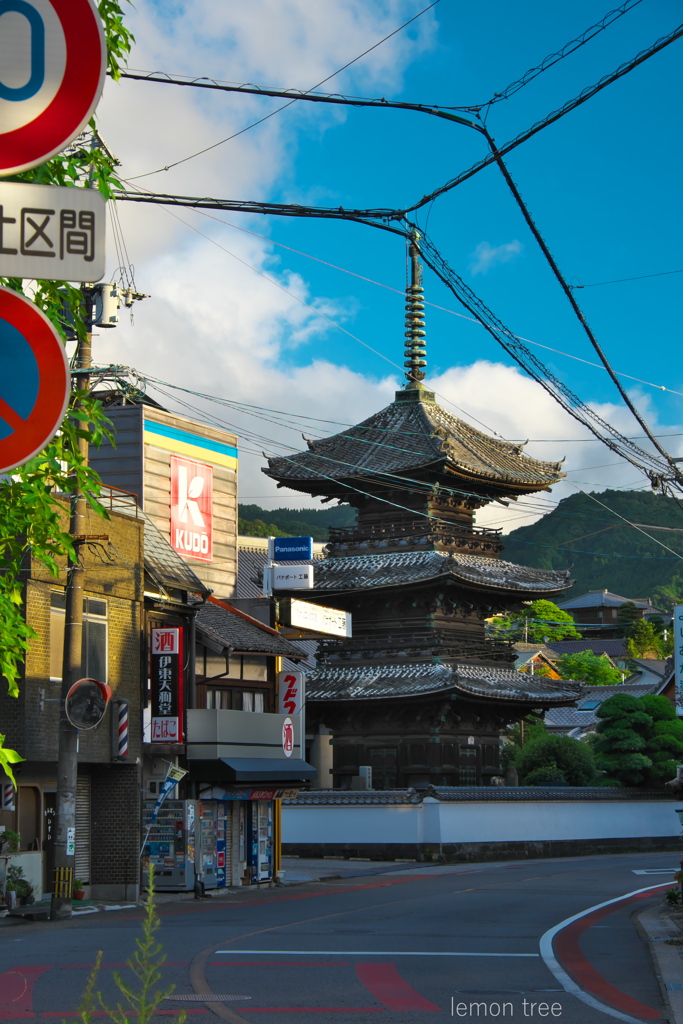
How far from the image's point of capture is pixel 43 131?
405 centimetres

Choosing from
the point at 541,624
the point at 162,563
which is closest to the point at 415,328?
the point at 162,563

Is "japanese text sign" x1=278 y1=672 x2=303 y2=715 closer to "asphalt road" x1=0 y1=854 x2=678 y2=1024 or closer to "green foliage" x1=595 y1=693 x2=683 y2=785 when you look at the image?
"asphalt road" x1=0 y1=854 x2=678 y2=1024

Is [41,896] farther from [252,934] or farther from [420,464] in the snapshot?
[420,464]

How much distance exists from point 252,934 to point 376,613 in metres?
30.1

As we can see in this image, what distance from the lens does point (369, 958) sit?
45.1ft

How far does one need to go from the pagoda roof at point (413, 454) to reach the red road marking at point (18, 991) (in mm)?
31972

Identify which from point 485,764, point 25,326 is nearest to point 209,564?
point 485,764

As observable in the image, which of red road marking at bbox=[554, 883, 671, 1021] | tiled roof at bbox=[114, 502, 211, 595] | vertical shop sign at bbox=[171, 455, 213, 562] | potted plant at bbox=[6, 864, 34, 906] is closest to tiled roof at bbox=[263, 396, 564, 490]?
vertical shop sign at bbox=[171, 455, 213, 562]

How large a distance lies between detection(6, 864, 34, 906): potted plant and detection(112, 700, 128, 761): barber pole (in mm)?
3374

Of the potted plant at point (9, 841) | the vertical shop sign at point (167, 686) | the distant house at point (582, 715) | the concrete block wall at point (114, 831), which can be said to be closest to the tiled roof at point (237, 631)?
the vertical shop sign at point (167, 686)

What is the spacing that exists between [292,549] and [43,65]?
30673 millimetres

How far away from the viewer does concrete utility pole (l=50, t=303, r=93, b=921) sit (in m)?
20.2

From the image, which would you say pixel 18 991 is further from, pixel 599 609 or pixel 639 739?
pixel 599 609

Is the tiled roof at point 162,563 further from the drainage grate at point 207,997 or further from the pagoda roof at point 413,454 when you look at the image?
the pagoda roof at point 413,454
